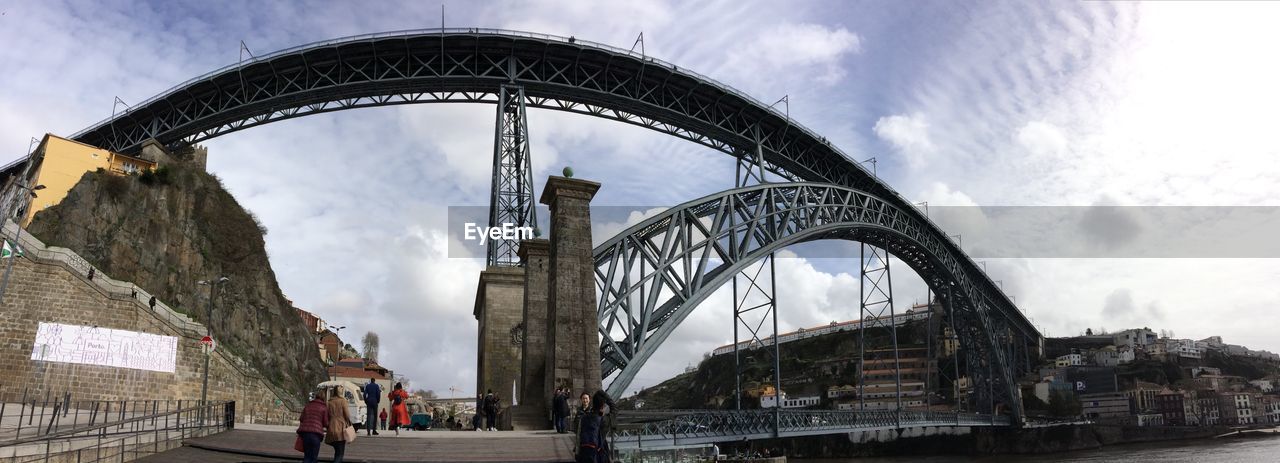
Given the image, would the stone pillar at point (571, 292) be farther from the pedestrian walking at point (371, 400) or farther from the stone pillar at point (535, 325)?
the pedestrian walking at point (371, 400)

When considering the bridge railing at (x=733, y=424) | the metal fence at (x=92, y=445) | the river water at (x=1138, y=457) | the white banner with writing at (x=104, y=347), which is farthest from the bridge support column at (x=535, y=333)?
the river water at (x=1138, y=457)

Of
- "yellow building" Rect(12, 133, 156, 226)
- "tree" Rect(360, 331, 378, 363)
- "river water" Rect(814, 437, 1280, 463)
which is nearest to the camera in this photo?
"yellow building" Rect(12, 133, 156, 226)

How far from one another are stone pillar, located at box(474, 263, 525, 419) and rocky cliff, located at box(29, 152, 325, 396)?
788 inches

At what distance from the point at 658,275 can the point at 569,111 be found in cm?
1278

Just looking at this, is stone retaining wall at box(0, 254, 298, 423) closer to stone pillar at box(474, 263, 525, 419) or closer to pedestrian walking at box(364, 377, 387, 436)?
stone pillar at box(474, 263, 525, 419)

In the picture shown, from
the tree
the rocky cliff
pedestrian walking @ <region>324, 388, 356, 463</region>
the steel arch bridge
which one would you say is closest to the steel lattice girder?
the steel arch bridge

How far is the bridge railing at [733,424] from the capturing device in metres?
18.4

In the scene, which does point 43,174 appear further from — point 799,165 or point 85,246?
point 799,165

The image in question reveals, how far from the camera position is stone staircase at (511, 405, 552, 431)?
58.5ft

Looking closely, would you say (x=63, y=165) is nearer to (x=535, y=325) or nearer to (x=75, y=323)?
(x=75, y=323)

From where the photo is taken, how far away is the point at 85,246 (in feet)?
121

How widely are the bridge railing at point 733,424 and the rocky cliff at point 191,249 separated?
25.8m

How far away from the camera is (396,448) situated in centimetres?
1367

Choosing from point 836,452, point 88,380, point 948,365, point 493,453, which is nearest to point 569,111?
point 88,380
